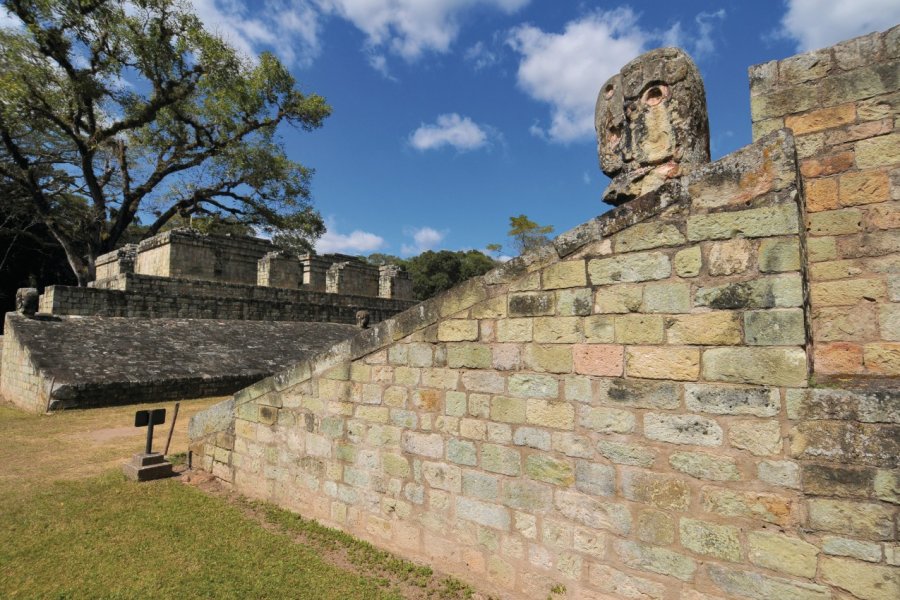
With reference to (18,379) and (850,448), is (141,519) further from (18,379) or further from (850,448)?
(18,379)

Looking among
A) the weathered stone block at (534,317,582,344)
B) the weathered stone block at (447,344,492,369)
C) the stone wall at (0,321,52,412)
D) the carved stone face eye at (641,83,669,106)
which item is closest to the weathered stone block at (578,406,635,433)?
the weathered stone block at (534,317,582,344)

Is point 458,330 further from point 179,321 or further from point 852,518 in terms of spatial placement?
point 179,321

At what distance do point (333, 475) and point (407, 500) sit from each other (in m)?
0.94

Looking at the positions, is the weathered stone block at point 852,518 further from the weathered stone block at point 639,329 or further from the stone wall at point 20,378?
the stone wall at point 20,378

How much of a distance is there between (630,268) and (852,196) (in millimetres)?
1941

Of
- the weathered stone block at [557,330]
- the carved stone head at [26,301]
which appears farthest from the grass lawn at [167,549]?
the carved stone head at [26,301]

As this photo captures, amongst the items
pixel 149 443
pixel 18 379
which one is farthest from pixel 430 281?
pixel 149 443

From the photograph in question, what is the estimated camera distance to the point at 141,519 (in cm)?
489

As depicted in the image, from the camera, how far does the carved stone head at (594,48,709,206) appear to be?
3459mm

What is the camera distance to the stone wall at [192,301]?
13700mm

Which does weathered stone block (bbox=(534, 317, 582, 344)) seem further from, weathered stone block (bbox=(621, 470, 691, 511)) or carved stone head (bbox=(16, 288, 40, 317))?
carved stone head (bbox=(16, 288, 40, 317))

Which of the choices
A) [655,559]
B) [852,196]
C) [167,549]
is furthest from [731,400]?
[167,549]

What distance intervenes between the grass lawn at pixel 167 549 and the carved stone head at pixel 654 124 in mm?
3505

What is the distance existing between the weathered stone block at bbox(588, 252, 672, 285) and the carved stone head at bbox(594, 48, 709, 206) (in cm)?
67
